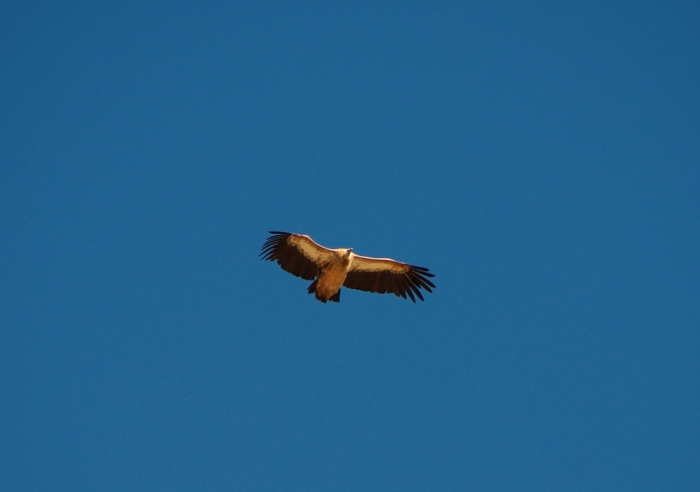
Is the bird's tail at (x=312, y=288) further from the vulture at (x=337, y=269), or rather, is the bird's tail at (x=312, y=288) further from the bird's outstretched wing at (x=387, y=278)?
the bird's outstretched wing at (x=387, y=278)

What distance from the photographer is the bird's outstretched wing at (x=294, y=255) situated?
55.9ft

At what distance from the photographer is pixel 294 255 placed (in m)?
17.2

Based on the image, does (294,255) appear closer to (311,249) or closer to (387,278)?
(311,249)

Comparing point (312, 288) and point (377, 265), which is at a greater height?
point (377, 265)

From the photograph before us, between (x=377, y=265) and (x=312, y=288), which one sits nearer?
(x=312, y=288)

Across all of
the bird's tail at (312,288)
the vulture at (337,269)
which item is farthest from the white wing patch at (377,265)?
the bird's tail at (312,288)

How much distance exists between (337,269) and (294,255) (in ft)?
4.38

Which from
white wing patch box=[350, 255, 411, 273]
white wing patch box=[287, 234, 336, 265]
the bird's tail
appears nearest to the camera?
the bird's tail

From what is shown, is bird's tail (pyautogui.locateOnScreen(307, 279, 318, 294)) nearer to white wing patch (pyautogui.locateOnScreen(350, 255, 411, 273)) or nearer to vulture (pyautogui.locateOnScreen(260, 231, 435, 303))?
vulture (pyautogui.locateOnScreen(260, 231, 435, 303))

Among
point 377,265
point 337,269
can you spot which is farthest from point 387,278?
point 337,269

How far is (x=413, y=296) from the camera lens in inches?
696

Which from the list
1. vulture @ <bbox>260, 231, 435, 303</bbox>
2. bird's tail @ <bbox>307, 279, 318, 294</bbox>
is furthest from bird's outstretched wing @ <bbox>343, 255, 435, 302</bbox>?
bird's tail @ <bbox>307, 279, 318, 294</bbox>

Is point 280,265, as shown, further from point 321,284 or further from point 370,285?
point 370,285

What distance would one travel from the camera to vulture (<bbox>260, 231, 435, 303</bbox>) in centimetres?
1672
